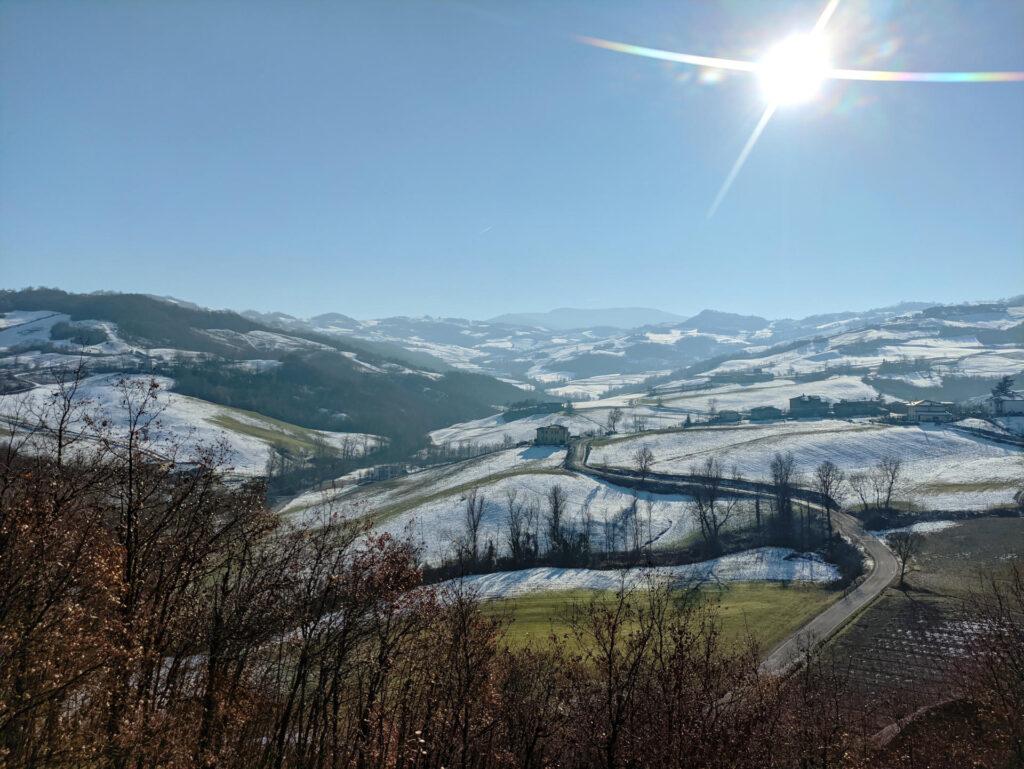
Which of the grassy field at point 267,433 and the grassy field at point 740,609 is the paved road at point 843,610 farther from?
the grassy field at point 267,433

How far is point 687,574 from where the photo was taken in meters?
68.9

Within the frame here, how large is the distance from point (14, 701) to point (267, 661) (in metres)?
6.41

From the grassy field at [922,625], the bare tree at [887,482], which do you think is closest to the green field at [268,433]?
the bare tree at [887,482]

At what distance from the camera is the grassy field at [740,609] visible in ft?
149

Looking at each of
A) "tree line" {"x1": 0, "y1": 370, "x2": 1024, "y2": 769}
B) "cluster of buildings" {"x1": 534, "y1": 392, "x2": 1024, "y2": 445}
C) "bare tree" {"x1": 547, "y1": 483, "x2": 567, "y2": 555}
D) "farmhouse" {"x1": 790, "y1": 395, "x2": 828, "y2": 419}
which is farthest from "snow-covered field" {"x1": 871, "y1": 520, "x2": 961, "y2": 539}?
"farmhouse" {"x1": 790, "y1": 395, "x2": 828, "y2": 419}

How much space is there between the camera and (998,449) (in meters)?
119

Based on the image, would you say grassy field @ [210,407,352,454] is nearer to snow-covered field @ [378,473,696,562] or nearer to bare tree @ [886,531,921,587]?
snow-covered field @ [378,473,696,562]

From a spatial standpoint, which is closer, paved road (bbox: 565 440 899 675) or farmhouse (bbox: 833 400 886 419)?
paved road (bbox: 565 440 899 675)

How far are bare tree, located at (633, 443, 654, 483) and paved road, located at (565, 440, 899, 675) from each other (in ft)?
112

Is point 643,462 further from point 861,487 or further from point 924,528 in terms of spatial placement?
point 924,528

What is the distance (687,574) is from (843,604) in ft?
63.5

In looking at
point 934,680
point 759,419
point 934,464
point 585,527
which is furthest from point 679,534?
point 759,419

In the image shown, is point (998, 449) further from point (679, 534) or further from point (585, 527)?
point (585, 527)

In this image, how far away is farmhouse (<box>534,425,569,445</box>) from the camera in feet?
515
